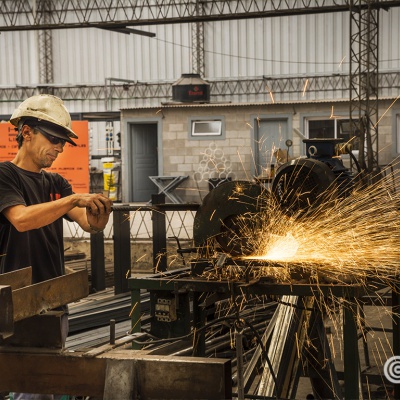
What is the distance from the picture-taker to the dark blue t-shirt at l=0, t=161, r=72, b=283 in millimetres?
3717

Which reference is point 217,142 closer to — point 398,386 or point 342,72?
point 342,72

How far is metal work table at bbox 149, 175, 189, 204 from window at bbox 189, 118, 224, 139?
111 cm

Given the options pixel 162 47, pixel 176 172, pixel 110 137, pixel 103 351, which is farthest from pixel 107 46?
pixel 103 351

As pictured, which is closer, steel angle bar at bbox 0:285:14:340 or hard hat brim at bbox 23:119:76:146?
steel angle bar at bbox 0:285:14:340

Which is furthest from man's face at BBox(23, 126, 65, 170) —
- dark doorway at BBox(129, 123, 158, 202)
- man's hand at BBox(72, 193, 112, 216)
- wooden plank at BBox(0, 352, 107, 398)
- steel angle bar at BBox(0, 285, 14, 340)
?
dark doorway at BBox(129, 123, 158, 202)

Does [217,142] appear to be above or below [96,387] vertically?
above

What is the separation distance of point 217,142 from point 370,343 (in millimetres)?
12052

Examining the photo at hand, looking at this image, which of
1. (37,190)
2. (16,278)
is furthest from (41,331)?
(37,190)

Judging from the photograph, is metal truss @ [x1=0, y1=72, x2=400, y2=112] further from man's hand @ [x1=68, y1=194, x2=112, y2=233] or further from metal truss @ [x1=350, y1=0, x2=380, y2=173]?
man's hand @ [x1=68, y1=194, x2=112, y2=233]

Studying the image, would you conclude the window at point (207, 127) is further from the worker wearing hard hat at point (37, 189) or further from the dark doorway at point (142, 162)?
the worker wearing hard hat at point (37, 189)

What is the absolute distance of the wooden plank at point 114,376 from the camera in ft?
8.42

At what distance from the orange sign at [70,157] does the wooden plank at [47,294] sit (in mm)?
9068

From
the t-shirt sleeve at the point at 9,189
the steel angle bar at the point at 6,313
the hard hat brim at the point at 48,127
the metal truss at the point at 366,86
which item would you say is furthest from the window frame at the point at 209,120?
the steel angle bar at the point at 6,313

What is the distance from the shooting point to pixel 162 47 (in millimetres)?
24156
